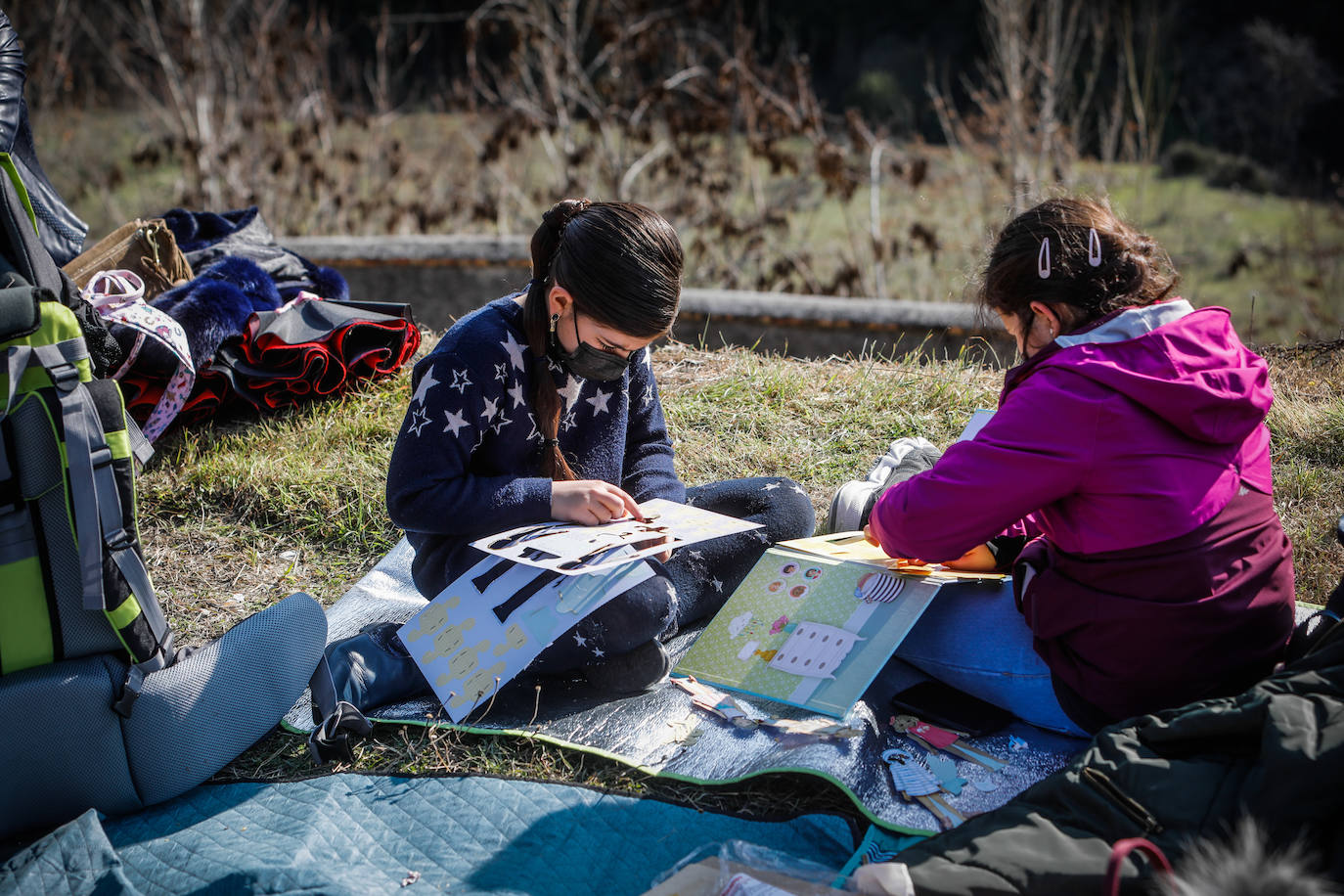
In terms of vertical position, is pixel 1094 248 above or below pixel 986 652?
above

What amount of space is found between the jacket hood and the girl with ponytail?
0.83 m

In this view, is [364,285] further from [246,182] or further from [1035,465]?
[1035,465]

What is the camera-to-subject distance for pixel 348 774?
2084mm

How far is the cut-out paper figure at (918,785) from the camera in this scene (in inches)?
73.1

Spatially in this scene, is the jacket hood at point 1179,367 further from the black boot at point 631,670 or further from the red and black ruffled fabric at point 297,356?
the red and black ruffled fabric at point 297,356

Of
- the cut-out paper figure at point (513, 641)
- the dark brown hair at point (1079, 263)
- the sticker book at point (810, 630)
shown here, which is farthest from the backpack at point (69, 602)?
the dark brown hair at point (1079, 263)

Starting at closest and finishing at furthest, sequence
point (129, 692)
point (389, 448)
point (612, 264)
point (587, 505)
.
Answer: point (129, 692) → point (612, 264) → point (587, 505) → point (389, 448)

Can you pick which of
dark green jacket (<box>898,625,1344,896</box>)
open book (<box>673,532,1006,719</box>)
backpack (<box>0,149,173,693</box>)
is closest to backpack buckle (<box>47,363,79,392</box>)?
backpack (<box>0,149,173,693</box>)

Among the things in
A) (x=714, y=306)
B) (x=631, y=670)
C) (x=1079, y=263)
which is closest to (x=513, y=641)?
(x=631, y=670)

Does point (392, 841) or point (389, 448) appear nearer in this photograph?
point (392, 841)

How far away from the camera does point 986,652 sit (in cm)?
216

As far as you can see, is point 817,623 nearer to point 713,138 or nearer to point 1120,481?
point 1120,481

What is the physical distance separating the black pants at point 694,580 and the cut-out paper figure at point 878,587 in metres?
0.41

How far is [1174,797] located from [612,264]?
1.34m
